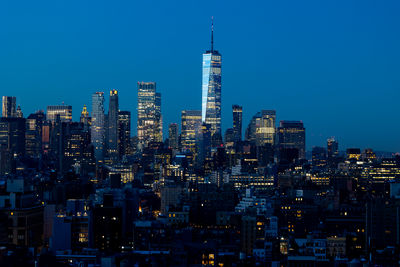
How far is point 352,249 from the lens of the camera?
58.6 metres

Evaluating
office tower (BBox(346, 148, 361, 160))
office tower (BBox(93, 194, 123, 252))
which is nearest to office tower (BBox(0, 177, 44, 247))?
office tower (BBox(93, 194, 123, 252))

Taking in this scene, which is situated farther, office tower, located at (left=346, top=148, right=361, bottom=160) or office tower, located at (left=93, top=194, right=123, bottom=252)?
office tower, located at (left=346, top=148, right=361, bottom=160)

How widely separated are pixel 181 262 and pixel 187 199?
109 feet

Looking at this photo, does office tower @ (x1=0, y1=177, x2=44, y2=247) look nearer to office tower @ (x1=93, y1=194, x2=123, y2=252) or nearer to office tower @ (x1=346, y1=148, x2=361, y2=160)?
office tower @ (x1=93, y1=194, x2=123, y2=252)

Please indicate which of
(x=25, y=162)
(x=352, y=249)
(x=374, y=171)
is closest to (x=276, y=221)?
(x=352, y=249)

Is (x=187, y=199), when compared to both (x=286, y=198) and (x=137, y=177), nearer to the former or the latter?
(x=286, y=198)

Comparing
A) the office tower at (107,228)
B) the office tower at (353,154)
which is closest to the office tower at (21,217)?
the office tower at (107,228)

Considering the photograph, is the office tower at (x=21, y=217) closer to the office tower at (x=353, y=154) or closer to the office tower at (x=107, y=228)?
the office tower at (x=107, y=228)

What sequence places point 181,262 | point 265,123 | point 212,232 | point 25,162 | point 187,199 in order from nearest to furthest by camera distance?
1. point 181,262
2. point 212,232
3. point 187,199
4. point 25,162
5. point 265,123

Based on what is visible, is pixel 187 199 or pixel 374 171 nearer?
pixel 187 199

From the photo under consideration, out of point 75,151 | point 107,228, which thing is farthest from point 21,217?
point 75,151

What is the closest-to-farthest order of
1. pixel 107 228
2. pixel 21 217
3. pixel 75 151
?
pixel 21 217, pixel 107 228, pixel 75 151

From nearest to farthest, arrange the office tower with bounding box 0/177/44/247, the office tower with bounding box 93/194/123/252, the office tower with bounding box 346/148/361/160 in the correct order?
1. the office tower with bounding box 0/177/44/247
2. the office tower with bounding box 93/194/123/252
3. the office tower with bounding box 346/148/361/160

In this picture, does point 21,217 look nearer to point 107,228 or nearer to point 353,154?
point 107,228
